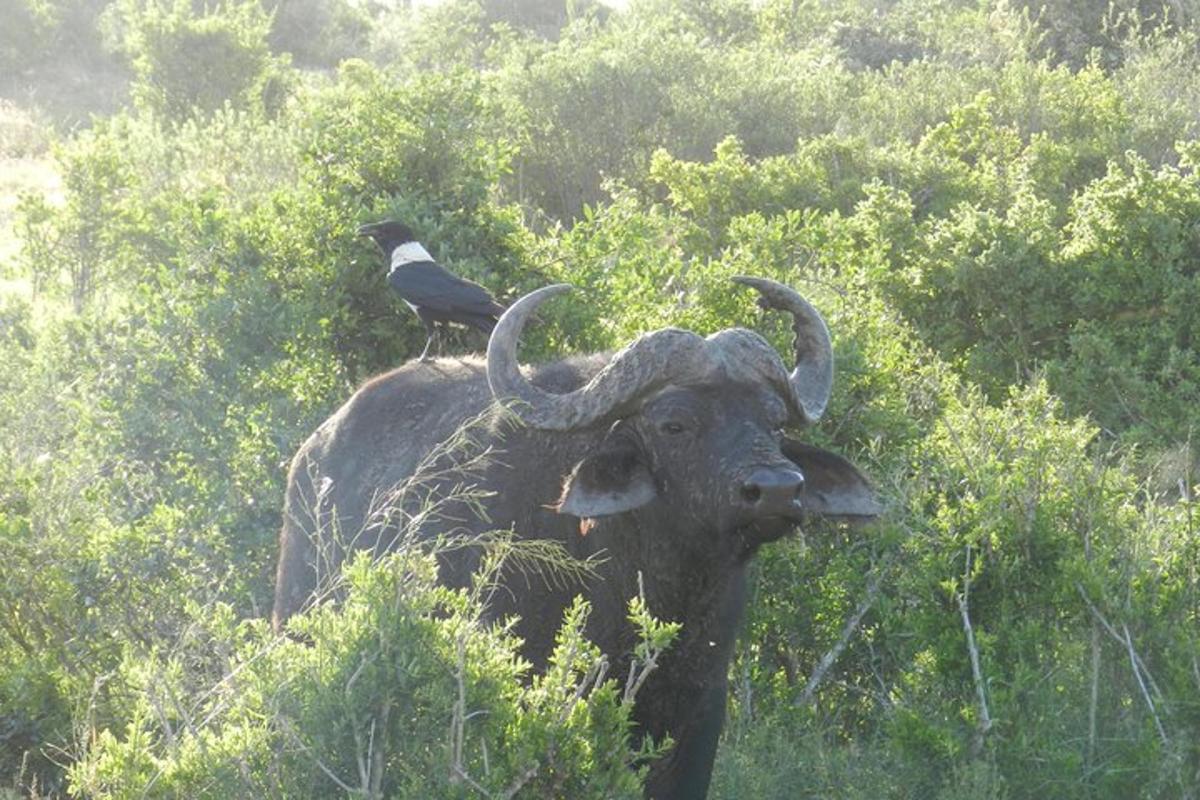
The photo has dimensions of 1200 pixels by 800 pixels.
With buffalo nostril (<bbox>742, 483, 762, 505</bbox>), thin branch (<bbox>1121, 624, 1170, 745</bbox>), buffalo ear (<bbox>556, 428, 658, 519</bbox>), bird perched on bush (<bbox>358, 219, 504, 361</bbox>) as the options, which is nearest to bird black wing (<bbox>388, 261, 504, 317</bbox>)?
bird perched on bush (<bbox>358, 219, 504, 361</bbox>)

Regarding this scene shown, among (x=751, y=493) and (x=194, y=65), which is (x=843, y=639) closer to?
(x=751, y=493)

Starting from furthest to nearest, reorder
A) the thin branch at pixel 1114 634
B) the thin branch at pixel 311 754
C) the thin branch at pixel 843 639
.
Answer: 1. the thin branch at pixel 843 639
2. the thin branch at pixel 1114 634
3. the thin branch at pixel 311 754

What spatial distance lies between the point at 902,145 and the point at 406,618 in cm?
1096

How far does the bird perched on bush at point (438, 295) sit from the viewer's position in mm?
7598

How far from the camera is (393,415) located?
21.8 feet

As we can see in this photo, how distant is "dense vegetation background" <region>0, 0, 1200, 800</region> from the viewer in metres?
4.53

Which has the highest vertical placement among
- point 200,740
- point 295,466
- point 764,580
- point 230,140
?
point 200,740

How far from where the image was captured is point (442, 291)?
25.0 ft

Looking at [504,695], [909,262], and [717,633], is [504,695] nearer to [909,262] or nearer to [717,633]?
[717,633]

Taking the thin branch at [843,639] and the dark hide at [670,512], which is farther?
the thin branch at [843,639]

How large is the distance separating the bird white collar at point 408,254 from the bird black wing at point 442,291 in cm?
6

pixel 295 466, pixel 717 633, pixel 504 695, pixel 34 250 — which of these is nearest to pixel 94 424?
pixel 295 466

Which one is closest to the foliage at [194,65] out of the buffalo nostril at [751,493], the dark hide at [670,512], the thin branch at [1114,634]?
the dark hide at [670,512]

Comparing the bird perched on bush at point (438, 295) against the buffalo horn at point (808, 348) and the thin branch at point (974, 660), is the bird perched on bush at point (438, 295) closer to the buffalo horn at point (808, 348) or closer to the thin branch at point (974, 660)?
the buffalo horn at point (808, 348)
